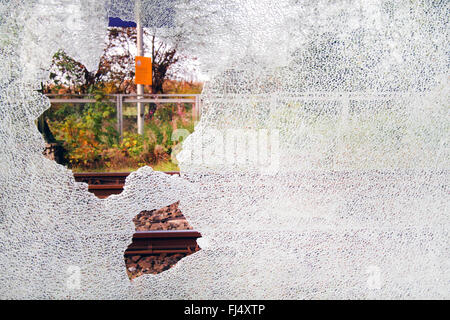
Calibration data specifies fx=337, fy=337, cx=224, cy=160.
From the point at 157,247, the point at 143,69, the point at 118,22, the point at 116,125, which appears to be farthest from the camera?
the point at 116,125

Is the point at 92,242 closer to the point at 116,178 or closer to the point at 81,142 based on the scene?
the point at 116,178

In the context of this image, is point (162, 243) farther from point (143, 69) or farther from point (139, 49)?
point (139, 49)

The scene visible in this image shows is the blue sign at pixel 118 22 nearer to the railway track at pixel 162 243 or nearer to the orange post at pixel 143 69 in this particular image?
the orange post at pixel 143 69

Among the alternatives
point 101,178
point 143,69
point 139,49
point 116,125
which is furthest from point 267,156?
point 116,125

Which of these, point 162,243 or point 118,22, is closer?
point 118,22

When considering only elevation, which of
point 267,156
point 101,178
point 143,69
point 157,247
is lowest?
point 157,247

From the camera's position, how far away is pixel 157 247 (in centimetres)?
277

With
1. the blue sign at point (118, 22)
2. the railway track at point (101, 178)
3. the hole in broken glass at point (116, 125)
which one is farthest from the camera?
the railway track at point (101, 178)

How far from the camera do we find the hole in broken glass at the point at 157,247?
257 cm

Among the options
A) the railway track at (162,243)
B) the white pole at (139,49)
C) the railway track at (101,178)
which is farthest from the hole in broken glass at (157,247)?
the railway track at (101,178)

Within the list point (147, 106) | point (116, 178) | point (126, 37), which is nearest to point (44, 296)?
point (126, 37)

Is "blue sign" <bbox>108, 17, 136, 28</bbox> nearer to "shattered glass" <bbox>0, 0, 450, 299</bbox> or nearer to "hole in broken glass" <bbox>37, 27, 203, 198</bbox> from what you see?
A: "shattered glass" <bbox>0, 0, 450, 299</bbox>

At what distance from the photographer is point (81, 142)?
4.66 m

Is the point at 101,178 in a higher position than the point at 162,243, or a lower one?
higher
